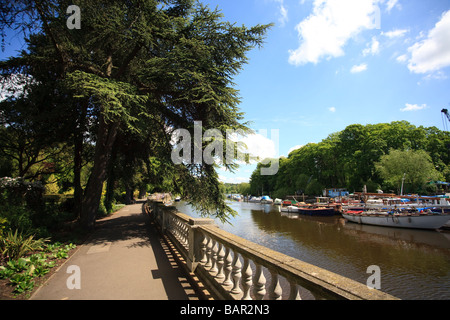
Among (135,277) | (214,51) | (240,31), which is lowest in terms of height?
(135,277)

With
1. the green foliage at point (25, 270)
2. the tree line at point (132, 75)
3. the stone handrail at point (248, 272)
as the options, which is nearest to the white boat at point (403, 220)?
the tree line at point (132, 75)

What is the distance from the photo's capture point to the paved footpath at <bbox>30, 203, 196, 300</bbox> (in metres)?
4.31

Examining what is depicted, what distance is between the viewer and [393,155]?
35844 mm

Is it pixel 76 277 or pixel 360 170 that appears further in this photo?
pixel 360 170

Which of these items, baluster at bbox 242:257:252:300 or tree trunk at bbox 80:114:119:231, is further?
tree trunk at bbox 80:114:119:231

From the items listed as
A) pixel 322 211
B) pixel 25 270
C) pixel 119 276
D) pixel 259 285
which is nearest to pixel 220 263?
pixel 259 285

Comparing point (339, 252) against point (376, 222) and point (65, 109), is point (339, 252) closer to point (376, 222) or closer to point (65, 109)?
point (376, 222)

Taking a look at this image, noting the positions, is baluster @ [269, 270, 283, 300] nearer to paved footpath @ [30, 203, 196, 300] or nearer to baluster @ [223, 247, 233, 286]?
baluster @ [223, 247, 233, 286]

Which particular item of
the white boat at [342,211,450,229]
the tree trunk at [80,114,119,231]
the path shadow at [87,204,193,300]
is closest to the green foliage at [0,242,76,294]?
the path shadow at [87,204,193,300]

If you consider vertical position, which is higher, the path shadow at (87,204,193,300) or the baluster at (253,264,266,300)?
the baluster at (253,264,266,300)

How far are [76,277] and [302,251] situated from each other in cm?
1458

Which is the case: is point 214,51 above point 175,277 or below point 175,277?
above

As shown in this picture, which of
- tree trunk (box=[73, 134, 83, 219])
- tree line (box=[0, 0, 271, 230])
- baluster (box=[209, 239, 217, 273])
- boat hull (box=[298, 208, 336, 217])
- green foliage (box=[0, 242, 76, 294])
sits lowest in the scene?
boat hull (box=[298, 208, 336, 217])
